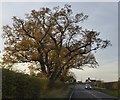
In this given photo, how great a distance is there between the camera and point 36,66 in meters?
55.7

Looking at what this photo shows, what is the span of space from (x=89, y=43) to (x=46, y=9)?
29.3 ft

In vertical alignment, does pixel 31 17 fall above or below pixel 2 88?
above

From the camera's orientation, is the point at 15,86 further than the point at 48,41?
No

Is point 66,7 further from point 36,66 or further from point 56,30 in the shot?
point 36,66

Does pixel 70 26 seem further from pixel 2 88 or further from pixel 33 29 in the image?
pixel 2 88

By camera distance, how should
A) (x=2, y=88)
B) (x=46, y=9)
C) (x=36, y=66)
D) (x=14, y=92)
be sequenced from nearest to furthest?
(x=2, y=88)
(x=14, y=92)
(x=46, y=9)
(x=36, y=66)

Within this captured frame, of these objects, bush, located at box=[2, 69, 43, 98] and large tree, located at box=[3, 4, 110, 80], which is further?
large tree, located at box=[3, 4, 110, 80]

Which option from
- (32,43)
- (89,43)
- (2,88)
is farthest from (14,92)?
(89,43)

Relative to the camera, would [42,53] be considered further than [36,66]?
No

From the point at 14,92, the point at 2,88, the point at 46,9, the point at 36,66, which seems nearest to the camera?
the point at 2,88

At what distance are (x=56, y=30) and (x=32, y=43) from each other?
169 inches

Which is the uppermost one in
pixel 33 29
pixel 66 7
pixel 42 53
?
pixel 66 7

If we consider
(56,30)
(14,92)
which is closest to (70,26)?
(56,30)

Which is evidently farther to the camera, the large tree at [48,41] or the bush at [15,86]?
the large tree at [48,41]
